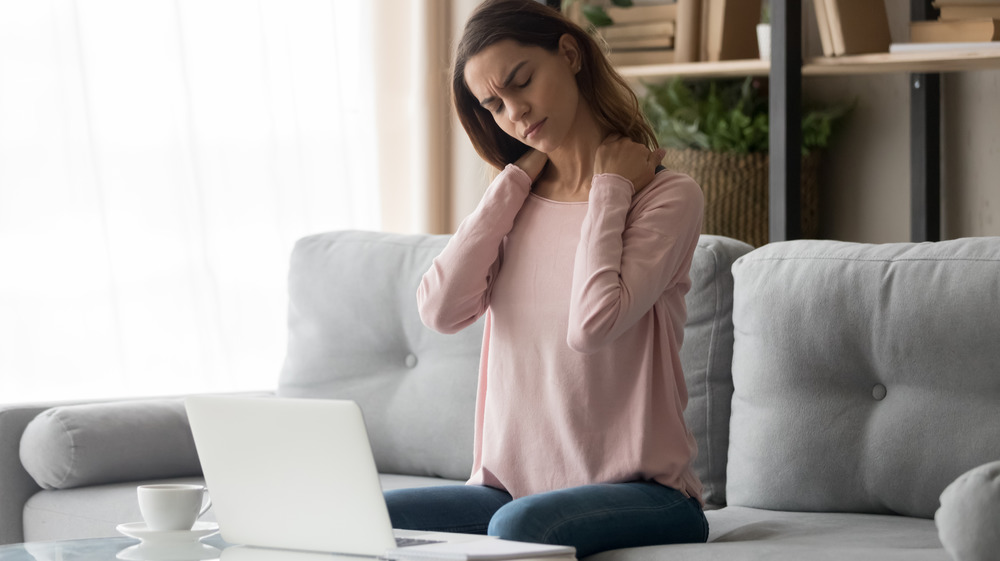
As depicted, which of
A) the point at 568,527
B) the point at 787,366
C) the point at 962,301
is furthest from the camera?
the point at 787,366

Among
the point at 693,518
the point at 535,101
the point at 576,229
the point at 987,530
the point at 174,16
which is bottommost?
the point at 693,518

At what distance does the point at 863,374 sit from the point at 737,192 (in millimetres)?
1148

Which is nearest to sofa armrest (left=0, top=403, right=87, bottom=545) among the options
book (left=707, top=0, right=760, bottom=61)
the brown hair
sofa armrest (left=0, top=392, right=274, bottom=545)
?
sofa armrest (left=0, top=392, right=274, bottom=545)

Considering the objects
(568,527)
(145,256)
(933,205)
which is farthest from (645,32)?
(568,527)

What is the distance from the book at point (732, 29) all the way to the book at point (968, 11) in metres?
0.55

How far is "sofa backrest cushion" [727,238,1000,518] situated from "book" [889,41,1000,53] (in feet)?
2.39

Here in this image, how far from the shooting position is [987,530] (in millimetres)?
1089

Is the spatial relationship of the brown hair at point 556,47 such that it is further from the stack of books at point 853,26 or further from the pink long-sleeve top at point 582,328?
the stack of books at point 853,26

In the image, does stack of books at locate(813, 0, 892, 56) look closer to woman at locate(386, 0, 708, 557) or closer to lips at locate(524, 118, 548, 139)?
woman at locate(386, 0, 708, 557)

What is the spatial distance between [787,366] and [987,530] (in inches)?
27.1

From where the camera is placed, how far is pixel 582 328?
1.45 metres

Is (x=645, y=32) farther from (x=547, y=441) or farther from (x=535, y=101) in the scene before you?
(x=547, y=441)

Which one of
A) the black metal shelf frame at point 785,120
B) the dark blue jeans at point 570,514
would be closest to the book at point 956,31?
the black metal shelf frame at point 785,120

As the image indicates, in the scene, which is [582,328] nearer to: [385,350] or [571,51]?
[571,51]
